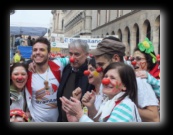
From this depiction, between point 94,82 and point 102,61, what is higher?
point 102,61

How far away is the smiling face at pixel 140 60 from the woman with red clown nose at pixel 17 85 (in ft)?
3.41

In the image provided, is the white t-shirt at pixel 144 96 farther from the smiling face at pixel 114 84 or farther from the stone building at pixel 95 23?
the stone building at pixel 95 23

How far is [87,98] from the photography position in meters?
2.23

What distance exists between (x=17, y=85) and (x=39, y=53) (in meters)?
0.35

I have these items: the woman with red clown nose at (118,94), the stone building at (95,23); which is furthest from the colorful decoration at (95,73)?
the stone building at (95,23)

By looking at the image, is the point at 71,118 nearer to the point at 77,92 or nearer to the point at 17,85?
the point at 77,92

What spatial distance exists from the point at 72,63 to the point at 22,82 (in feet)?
1.60

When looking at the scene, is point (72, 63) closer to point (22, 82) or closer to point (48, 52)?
point (48, 52)

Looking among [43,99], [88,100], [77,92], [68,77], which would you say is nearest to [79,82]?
[68,77]

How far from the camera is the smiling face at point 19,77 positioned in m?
2.71

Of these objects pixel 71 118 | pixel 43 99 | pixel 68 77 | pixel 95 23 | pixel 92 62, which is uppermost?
pixel 95 23

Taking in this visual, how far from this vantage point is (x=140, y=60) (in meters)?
2.80
